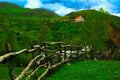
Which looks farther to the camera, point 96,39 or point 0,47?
point 96,39

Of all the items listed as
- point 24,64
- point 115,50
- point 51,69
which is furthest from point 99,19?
point 51,69

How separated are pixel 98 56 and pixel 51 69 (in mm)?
14421

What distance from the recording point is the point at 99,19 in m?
42.9

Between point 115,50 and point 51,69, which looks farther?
point 115,50

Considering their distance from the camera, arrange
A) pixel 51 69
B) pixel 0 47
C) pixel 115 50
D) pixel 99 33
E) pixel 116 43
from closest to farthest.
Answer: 1. pixel 51 69
2. pixel 0 47
3. pixel 115 50
4. pixel 116 43
5. pixel 99 33

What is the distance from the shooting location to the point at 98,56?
32.3m

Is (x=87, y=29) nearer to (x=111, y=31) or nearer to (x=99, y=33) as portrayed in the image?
(x=99, y=33)

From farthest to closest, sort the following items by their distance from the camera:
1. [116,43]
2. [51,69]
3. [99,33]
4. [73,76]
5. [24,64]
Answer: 1. [99,33]
2. [116,43]
3. [24,64]
4. [51,69]
5. [73,76]

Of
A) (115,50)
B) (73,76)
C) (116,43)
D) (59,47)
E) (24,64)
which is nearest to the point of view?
(73,76)

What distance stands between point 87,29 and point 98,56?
39.7 feet

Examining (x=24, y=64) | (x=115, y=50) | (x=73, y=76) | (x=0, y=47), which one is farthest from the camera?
(x=115, y=50)

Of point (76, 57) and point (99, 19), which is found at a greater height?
point (99, 19)

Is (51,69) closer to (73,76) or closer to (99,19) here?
(73,76)

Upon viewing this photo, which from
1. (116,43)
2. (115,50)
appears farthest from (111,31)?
(115,50)
